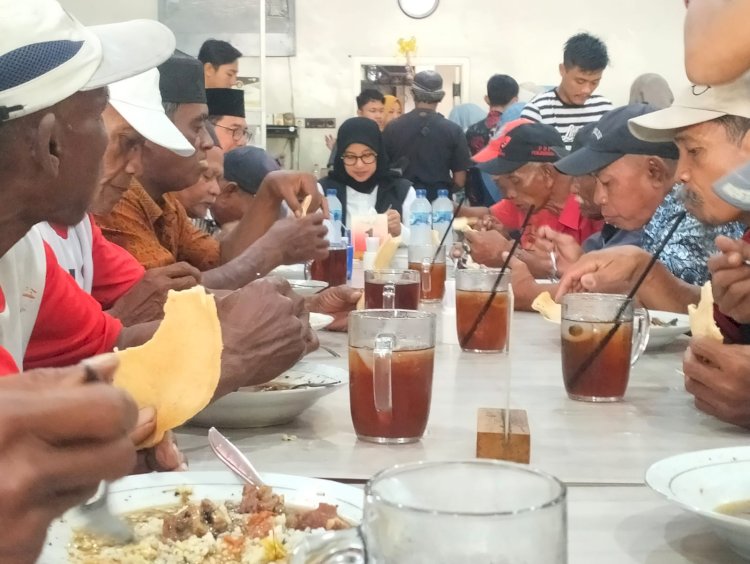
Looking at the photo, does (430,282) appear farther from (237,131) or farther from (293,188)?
(237,131)

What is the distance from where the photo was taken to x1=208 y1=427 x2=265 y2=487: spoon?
953 mm

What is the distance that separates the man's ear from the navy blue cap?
199 cm

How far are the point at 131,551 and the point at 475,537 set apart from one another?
41 cm

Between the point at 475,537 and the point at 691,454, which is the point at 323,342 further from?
the point at 475,537

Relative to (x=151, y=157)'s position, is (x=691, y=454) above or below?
below

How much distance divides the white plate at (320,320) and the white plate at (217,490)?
95 cm

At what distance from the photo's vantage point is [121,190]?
2.17 metres

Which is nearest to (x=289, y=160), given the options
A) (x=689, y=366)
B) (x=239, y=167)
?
(x=239, y=167)

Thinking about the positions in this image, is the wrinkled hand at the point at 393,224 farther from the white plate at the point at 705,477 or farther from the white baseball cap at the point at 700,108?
the white plate at the point at 705,477

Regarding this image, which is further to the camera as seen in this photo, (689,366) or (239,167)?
(239,167)

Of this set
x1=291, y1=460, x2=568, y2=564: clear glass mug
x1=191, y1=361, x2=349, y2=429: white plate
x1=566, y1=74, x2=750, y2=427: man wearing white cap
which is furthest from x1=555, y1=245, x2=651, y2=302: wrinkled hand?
x1=291, y1=460, x2=568, y2=564: clear glass mug

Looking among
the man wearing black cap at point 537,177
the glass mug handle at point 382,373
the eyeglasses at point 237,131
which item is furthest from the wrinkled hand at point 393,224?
the glass mug handle at point 382,373

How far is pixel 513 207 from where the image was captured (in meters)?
4.66

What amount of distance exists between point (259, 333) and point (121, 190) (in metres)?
1.00
